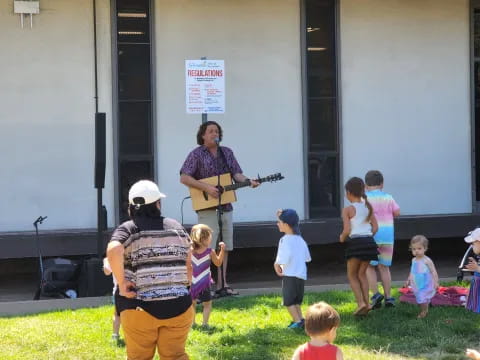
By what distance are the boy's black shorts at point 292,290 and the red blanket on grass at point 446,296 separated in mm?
1601

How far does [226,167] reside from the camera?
8.76 metres

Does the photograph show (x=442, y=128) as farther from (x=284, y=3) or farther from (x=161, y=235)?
(x=161, y=235)

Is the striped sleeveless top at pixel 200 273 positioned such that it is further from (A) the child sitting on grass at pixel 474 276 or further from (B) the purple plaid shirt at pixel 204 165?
(A) the child sitting on grass at pixel 474 276

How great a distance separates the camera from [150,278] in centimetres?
492

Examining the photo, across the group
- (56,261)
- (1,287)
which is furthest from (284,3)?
(1,287)

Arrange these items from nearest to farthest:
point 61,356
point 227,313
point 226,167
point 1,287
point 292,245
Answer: point 61,356 → point 292,245 → point 227,313 → point 226,167 → point 1,287

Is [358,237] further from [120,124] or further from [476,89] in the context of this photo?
[476,89]

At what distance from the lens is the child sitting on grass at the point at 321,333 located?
4.22 m

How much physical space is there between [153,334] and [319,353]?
123 centimetres

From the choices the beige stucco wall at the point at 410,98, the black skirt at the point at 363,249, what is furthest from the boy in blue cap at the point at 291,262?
the beige stucco wall at the point at 410,98

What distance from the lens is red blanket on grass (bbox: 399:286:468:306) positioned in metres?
7.95

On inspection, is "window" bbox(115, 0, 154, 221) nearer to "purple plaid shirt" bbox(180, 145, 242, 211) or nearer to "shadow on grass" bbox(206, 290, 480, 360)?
"purple plaid shirt" bbox(180, 145, 242, 211)

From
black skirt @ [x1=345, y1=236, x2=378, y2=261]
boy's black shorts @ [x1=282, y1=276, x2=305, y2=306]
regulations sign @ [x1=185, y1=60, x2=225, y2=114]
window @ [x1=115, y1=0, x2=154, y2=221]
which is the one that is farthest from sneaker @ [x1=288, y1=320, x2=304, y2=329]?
window @ [x1=115, y1=0, x2=154, y2=221]

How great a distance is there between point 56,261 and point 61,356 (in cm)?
311
